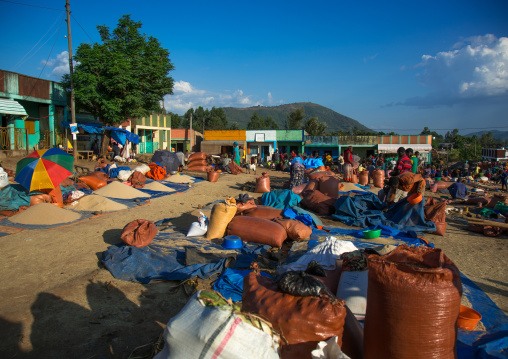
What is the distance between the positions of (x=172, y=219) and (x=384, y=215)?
4.49 meters

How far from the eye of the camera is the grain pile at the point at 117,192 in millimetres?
8656

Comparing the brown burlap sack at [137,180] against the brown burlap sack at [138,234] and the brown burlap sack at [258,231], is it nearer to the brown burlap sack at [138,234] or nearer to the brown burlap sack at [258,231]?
the brown burlap sack at [138,234]

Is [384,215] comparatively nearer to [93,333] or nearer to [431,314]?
[431,314]

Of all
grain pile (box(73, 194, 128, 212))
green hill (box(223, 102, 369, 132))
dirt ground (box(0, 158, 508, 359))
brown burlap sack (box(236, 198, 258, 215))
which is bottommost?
dirt ground (box(0, 158, 508, 359))

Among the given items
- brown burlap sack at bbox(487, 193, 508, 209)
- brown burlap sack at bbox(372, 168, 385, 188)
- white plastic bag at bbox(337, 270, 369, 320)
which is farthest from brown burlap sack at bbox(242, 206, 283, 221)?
brown burlap sack at bbox(372, 168, 385, 188)

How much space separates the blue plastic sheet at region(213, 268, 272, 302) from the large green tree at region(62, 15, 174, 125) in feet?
51.0

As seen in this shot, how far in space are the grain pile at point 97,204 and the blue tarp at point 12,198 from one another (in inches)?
Result: 38.8

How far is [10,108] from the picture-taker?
1428 centimetres

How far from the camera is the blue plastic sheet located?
3.52m

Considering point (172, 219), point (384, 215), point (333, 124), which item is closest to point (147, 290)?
point (172, 219)

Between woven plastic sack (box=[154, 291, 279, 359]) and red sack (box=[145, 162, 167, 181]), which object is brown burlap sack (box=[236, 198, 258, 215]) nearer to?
woven plastic sack (box=[154, 291, 279, 359])

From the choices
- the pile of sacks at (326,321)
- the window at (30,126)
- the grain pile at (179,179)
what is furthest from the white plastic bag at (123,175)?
the pile of sacks at (326,321)

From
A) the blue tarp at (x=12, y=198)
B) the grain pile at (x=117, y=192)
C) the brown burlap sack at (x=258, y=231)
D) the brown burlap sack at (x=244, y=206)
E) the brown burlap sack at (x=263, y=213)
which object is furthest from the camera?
the grain pile at (x=117, y=192)

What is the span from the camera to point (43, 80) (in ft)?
54.9
